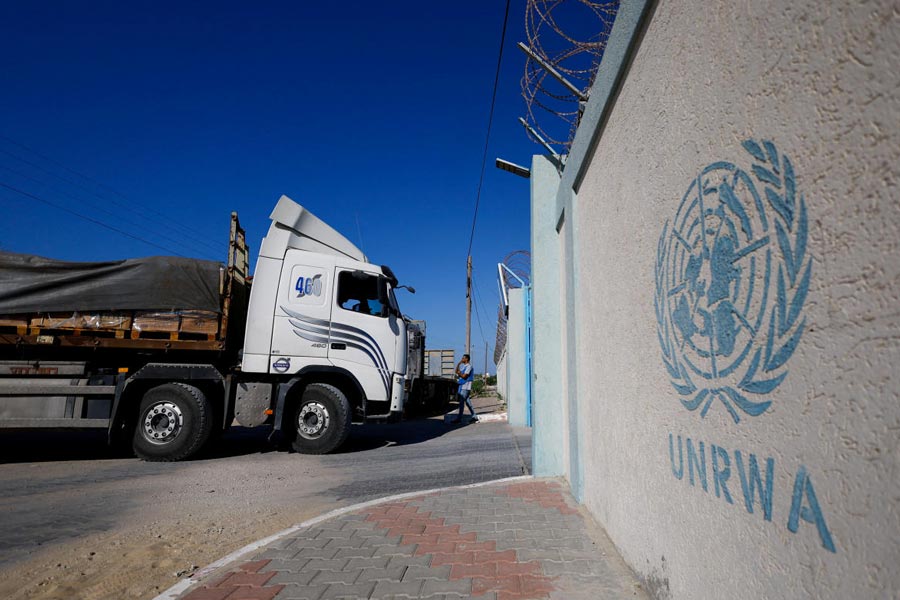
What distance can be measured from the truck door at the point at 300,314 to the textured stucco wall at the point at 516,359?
5404mm

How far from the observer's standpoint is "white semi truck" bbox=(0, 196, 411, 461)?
23.2ft

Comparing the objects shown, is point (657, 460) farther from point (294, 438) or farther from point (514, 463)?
point (294, 438)

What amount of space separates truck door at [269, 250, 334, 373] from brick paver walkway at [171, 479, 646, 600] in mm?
3773

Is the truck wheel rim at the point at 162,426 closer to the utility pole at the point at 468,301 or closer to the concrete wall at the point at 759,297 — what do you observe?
the concrete wall at the point at 759,297

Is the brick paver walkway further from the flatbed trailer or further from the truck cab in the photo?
the flatbed trailer

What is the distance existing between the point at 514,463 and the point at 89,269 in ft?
20.8

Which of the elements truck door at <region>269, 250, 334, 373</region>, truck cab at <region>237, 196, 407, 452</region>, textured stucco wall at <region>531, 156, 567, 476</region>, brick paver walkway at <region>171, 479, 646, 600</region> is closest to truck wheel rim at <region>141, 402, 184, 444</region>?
truck cab at <region>237, 196, 407, 452</region>

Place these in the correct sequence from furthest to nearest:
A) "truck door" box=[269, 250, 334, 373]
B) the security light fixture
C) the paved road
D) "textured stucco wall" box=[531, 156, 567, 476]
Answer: "truck door" box=[269, 250, 334, 373], the security light fixture, "textured stucco wall" box=[531, 156, 567, 476], the paved road

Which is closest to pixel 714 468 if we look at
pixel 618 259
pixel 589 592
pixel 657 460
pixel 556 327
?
pixel 657 460

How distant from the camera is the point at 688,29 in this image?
6.36ft

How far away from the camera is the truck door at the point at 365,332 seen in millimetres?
7766

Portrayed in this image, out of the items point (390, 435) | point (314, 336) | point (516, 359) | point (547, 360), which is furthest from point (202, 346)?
point (516, 359)

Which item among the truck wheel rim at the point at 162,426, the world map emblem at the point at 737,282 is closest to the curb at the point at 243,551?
the world map emblem at the point at 737,282

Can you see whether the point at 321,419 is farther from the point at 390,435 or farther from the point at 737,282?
the point at 737,282
